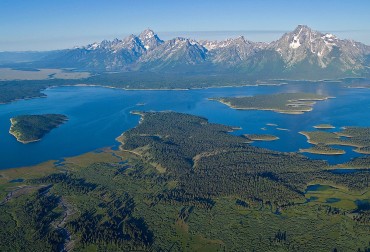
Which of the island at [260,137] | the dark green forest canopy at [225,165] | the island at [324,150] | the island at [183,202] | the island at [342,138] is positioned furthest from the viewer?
the island at [260,137]

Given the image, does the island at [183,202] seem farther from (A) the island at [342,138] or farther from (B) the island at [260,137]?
(B) the island at [260,137]

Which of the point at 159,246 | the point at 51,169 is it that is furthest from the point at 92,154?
the point at 159,246

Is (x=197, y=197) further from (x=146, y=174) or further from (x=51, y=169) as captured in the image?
→ (x=51, y=169)

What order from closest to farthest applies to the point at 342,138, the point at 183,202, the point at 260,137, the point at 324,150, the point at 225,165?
the point at 183,202 → the point at 225,165 → the point at 324,150 → the point at 342,138 → the point at 260,137

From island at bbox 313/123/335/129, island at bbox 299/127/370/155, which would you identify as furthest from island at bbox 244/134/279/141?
island at bbox 313/123/335/129

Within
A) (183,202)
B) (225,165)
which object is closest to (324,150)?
(225,165)

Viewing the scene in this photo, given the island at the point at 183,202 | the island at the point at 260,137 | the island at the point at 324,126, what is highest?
the island at the point at 324,126

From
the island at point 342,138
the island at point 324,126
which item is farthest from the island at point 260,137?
the island at point 324,126

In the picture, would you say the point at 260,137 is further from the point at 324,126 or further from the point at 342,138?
the point at 324,126
